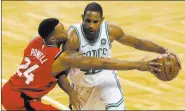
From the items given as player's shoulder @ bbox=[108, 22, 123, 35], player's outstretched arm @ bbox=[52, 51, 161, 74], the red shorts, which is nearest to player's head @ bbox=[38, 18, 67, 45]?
player's outstretched arm @ bbox=[52, 51, 161, 74]

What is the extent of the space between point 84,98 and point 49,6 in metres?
6.40

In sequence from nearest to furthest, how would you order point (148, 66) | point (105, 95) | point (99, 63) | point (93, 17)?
point (148, 66)
point (99, 63)
point (93, 17)
point (105, 95)

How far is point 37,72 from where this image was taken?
250 inches

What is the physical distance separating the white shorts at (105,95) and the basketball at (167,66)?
472mm

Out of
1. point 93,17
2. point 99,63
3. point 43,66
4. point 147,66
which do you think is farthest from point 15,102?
point 147,66

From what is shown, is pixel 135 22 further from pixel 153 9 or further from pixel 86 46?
pixel 86 46

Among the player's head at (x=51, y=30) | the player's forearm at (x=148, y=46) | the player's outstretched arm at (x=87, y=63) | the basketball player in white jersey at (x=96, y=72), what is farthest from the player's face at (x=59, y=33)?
the player's forearm at (x=148, y=46)

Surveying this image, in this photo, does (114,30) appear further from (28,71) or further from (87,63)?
(28,71)

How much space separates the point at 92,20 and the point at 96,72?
66 centimetres

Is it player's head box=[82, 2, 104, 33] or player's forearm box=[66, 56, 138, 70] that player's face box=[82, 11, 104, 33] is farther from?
player's forearm box=[66, 56, 138, 70]

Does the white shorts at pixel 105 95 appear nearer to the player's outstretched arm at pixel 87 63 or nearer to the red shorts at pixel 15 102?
the player's outstretched arm at pixel 87 63

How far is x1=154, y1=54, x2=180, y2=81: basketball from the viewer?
6613 millimetres

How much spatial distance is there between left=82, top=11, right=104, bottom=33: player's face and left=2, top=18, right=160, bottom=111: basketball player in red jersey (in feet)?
0.92

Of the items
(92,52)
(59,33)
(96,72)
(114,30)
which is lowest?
(96,72)
